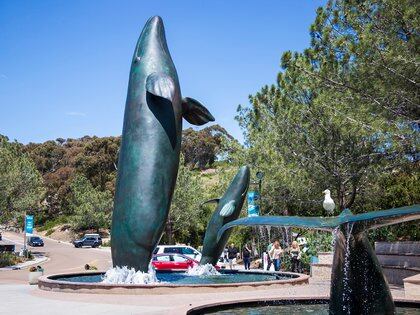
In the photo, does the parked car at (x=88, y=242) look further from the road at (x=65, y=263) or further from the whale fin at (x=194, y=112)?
the whale fin at (x=194, y=112)

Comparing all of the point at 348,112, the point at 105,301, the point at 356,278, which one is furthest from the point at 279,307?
the point at 348,112

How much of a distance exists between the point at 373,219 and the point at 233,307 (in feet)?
13.2

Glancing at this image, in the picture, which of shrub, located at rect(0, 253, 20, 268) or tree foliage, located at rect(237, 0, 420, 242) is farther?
shrub, located at rect(0, 253, 20, 268)

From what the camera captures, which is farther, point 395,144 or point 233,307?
point 395,144

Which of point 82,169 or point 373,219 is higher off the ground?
point 82,169

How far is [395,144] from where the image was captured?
12281 millimetres

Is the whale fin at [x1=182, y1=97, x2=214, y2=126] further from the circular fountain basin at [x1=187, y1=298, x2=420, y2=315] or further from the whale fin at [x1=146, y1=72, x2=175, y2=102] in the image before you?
the circular fountain basin at [x1=187, y1=298, x2=420, y2=315]

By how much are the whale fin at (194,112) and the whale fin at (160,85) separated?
82 cm

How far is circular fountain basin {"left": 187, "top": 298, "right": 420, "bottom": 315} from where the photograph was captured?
760 cm

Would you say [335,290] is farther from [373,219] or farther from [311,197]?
[311,197]

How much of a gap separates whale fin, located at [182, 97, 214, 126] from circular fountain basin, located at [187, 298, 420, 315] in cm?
491

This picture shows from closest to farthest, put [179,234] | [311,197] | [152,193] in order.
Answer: [152,193]
[311,197]
[179,234]

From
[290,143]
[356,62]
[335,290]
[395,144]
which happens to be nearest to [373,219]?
[335,290]

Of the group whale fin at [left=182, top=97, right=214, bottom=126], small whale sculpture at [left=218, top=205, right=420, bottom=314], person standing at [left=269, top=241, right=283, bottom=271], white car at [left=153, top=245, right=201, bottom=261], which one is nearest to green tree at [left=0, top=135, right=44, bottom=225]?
white car at [left=153, top=245, right=201, bottom=261]
